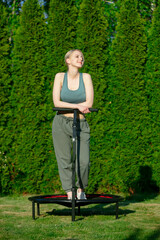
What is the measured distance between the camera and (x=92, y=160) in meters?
7.06

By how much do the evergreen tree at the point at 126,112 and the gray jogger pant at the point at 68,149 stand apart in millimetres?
2953

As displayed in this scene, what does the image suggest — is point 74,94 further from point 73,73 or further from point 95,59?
point 95,59

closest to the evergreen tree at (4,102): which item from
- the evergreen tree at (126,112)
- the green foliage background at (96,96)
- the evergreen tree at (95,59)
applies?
the green foliage background at (96,96)

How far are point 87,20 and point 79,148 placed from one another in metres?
3.96

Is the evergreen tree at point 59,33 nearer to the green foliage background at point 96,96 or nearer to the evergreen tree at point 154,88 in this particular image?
the green foliage background at point 96,96

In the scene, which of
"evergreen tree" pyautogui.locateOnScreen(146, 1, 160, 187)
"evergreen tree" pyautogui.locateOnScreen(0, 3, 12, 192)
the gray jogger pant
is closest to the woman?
the gray jogger pant

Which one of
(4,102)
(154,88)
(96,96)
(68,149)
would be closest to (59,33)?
(96,96)

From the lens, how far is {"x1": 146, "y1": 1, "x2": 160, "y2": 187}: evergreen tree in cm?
710

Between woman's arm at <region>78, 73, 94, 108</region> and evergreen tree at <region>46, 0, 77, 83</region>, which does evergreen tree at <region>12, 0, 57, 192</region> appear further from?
woman's arm at <region>78, 73, 94, 108</region>

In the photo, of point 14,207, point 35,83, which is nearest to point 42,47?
point 35,83

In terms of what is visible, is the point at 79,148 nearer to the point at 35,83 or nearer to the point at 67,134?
the point at 67,134

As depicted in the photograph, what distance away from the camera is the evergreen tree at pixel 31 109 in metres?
7.07

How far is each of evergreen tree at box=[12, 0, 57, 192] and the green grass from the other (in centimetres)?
166

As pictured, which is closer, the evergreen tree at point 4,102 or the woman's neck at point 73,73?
the woman's neck at point 73,73
